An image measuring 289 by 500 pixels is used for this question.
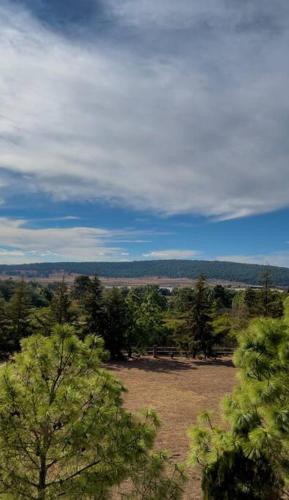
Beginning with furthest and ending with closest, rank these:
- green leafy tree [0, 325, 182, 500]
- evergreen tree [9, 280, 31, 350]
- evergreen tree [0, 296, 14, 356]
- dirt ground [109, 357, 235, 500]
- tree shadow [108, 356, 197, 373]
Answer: evergreen tree [9, 280, 31, 350]
evergreen tree [0, 296, 14, 356]
tree shadow [108, 356, 197, 373]
dirt ground [109, 357, 235, 500]
green leafy tree [0, 325, 182, 500]

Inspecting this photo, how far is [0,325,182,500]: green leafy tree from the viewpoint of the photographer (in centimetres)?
588

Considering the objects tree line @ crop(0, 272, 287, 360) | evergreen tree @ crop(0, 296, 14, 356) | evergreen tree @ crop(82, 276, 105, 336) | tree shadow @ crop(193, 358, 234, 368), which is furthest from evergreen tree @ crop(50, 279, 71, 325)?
tree shadow @ crop(193, 358, 234, 368)

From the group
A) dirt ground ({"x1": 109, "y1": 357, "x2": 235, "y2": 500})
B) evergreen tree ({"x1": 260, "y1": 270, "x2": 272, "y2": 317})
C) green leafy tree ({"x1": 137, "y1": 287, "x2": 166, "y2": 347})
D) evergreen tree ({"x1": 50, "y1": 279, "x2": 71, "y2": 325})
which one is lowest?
dirt ground ({"x1": 109, "y1": 357, "x2": 235, "y2": 500})

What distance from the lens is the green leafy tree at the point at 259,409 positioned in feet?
17.6

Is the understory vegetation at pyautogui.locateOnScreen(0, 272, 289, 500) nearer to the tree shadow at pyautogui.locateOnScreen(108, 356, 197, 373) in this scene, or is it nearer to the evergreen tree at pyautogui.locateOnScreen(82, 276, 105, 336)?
the tree shadow at pyautogui.locateOnScreen(108, 356, 197, 373)

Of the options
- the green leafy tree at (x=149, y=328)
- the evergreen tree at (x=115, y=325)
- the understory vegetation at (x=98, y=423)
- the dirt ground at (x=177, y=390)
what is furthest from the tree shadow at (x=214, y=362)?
the understory vegetation at (x=98, y=423)

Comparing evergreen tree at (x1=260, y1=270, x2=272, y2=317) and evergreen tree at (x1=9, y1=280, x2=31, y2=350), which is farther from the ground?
evergreen tree at (x1=260, y1=270, x2=272, y2=317)

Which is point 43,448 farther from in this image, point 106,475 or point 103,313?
point 103,313

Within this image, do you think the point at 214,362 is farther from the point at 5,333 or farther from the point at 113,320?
the point at 5,333

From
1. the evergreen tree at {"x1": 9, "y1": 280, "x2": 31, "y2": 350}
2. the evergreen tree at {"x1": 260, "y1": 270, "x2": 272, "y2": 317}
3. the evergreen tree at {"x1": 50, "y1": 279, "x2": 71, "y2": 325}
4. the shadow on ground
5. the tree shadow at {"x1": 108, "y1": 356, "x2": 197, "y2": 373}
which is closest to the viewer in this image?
the tree shadow at {"x1": 108, "y1": 356, "x2": 197, "y2": 373}

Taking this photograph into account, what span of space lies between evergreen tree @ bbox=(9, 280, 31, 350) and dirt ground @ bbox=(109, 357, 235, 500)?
806 cm

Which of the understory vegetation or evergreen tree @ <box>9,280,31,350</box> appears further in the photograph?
evergreen tree @ <box>9,280,31,350</box>

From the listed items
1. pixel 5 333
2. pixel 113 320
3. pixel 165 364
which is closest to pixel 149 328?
pixel 113 320

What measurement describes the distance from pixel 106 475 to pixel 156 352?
93.6ft
